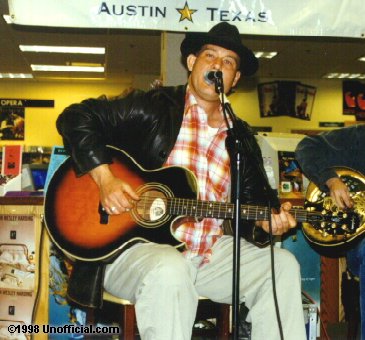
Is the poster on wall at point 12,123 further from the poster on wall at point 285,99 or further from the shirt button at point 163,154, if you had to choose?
the shirt button at point 163,154

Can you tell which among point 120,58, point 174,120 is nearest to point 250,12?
point 174,120

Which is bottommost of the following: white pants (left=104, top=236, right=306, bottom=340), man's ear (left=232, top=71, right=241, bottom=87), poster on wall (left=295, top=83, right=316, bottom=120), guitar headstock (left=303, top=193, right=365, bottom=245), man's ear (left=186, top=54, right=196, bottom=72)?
white pants (left=104, top=236, right=306, bottom=340)

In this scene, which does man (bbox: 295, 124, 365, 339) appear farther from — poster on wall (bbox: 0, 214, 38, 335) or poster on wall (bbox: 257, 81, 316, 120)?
poster on wall (bbox: 257, 81, 316, 120)

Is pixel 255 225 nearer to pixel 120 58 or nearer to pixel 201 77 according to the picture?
pixel 201 77

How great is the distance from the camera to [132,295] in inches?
81.9

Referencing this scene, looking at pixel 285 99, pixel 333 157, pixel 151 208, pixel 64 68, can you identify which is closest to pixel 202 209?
pixel 151 208

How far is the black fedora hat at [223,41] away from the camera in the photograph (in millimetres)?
2488

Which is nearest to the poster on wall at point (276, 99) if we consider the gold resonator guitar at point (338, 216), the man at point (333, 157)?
the man at point (333, 157)

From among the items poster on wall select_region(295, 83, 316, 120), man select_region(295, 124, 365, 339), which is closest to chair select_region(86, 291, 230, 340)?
man select_region(295, 124, 365, 339)

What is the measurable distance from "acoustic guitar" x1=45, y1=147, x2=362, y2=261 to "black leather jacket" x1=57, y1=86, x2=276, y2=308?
85mm

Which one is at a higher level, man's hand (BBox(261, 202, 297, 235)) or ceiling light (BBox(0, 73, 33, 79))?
ceiling light (BBox(0, 73, 33, 79))

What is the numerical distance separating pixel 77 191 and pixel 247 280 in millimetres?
835

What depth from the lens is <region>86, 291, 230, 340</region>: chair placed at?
2.31 metres

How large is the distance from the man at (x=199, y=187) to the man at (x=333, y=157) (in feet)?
1.48
